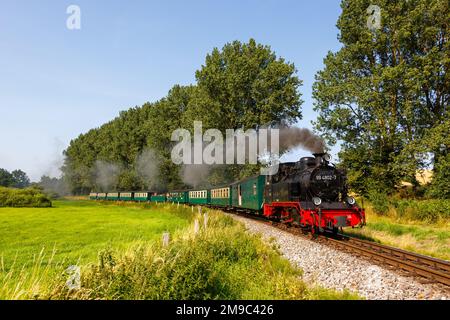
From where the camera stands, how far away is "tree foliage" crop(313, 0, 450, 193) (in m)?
23.7

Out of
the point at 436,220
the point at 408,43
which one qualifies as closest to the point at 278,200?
the point at 436,220

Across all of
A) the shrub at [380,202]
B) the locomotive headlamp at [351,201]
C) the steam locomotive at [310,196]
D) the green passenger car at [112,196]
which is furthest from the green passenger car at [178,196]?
the locomotive headlamp at [351,201]

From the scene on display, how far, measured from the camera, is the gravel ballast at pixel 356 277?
281 inches

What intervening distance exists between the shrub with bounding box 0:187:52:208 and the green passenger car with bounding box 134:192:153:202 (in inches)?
539

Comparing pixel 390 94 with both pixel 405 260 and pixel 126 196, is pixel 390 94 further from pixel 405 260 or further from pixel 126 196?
pixel 126 196

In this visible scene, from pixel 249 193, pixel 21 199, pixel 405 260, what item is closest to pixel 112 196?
pixel 21 199

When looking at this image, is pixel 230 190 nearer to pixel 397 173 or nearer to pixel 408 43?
pixel 397 173

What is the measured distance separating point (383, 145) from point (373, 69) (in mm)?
5403

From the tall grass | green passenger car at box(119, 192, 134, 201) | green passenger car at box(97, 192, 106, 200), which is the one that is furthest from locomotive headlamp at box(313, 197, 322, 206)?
green passenger car at box(97, 192, 106, 200)

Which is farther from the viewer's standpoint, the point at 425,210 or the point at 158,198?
the point at 158,198

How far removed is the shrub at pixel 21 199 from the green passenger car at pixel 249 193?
31.2 meters

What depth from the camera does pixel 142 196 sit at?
57.8m

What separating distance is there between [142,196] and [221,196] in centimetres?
2752

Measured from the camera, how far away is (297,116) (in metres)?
39.6
